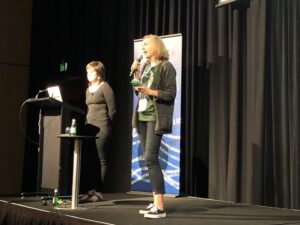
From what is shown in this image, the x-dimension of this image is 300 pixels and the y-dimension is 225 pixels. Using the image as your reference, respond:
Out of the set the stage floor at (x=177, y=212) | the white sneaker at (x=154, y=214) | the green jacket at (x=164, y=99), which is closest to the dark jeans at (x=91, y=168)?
the stage floor at (x=177, y=212)

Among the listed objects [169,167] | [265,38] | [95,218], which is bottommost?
[95,218]

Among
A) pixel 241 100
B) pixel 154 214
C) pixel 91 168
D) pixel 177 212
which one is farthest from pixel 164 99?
pixel 91 168

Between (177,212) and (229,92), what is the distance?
1.48m

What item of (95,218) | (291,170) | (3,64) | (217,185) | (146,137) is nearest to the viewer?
(95,218)

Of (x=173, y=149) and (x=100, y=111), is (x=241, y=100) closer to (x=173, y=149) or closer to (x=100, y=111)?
(x=173, y=149)

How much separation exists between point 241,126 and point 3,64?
3.39 m

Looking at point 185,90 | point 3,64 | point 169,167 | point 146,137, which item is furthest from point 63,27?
point 146,137

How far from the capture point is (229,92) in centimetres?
Answer: 414

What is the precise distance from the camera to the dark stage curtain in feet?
12.0

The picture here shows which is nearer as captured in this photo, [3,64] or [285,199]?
[285,199]

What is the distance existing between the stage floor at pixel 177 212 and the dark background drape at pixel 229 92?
0.35 meters

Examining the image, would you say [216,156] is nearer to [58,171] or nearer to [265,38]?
[265,38]

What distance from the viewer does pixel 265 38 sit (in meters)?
3.79

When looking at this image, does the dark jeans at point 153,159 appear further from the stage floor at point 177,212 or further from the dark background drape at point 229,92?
the dark background drape at point 229,92
